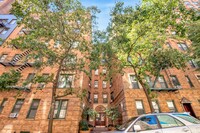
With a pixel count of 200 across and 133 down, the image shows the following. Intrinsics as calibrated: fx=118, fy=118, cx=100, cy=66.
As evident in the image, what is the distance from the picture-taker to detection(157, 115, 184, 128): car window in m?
→ 4.49

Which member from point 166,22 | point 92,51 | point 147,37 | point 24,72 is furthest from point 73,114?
point 166,22

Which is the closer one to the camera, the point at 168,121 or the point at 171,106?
the point at 168,121

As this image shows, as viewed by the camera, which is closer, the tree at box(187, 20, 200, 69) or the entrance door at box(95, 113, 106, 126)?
the tree at box(187, 20, 200, 69)

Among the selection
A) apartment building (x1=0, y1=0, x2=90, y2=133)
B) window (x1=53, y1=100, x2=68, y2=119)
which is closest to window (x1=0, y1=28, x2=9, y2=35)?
apartment building (x1=0, y1=0, x2=90, y2=133)

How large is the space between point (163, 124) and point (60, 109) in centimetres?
1160

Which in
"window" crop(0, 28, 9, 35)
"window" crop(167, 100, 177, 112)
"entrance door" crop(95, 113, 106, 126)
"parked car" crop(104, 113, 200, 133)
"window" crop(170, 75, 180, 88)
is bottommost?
"parked car" crop(104, 113, 200, 133)

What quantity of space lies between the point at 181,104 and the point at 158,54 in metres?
8.14

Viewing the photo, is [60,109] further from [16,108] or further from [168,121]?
[168,121]

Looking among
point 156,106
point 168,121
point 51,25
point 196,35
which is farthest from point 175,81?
point 51,25

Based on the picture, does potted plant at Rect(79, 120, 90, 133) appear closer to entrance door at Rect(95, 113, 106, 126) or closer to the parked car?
entrance door at Rect(95, 113, 106, 126)

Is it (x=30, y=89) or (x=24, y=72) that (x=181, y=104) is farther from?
(x=24, y=72)

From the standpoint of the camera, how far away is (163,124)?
177 inches

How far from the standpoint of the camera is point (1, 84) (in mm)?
9133

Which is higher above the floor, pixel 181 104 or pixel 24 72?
pixel 24 72
